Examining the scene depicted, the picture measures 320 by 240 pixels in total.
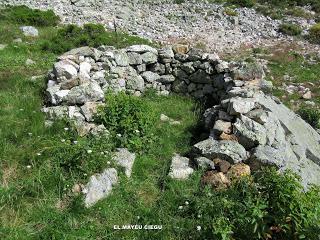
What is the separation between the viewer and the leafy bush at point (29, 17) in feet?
61.9

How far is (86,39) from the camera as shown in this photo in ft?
54.6

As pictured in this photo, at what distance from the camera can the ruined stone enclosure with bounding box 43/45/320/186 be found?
24.4 ft

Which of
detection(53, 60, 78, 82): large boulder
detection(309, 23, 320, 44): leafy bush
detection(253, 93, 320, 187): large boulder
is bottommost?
detection(309, 23, 320, 44): leafy bush

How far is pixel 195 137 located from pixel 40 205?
4.17 meters

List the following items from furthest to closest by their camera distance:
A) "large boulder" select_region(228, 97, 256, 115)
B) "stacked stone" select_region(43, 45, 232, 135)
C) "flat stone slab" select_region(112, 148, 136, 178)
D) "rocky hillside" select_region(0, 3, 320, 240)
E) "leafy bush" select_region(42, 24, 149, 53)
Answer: "leafy bush" select_region(42, 24, 149, 53) < "stacked stone" select_region(43, 45, 232, 135) < "large boulder" select_region(228, 97, 256, 115) < "flat stone slab" select_region(112, 148, 136, 178) < "rocky hillside" select_region(0, 3, 320, 240)

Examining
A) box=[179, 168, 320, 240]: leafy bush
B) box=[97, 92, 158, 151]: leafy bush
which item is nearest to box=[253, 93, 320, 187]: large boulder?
box=[179, 168, 320, 240]: leafy bush

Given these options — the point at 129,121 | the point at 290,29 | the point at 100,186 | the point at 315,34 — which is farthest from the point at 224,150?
the point at 290,29

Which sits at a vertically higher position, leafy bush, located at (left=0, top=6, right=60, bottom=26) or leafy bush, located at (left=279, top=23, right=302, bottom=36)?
leafy bush, located at (left=279, top=23, right=302, bottom=36)

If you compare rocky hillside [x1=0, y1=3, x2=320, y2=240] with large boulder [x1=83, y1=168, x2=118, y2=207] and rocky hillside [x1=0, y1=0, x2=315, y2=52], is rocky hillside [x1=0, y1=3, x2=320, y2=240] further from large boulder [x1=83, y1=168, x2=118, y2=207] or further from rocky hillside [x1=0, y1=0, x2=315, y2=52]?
rocky hillside [x1=0, y1=0, x2=315, y2=52]

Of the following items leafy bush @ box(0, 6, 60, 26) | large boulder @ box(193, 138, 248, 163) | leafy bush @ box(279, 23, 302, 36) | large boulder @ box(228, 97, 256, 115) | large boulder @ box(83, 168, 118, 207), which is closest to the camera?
large boulder @ box(83, 168, 118, 207)

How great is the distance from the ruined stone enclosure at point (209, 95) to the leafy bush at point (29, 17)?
9.10 metres

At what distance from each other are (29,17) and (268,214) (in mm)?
17168

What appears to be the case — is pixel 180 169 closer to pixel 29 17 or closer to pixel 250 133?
pixel 250 133

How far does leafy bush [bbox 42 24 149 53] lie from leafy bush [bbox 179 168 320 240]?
11.4 m
